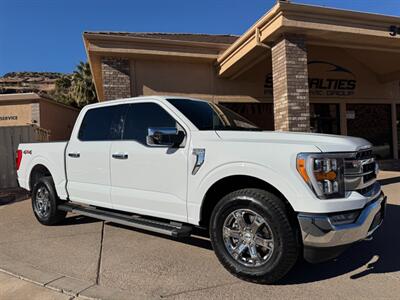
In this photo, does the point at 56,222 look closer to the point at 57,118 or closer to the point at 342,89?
the point at 342,89

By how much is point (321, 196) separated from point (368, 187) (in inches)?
33.0

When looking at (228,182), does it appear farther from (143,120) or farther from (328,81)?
(328,81)

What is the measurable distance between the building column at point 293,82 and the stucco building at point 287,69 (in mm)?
23

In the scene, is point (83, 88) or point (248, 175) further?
point (83, 88)

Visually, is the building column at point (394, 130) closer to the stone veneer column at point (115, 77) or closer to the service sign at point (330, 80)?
the service sign at point (330, 80)

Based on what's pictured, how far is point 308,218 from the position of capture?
11.4 feet

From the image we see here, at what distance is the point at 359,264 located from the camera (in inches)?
170

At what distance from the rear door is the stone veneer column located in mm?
5265

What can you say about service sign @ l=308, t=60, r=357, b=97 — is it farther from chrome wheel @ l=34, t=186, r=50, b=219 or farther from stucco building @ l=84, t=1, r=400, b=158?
chrome wheel @ l=34, t=186, r=50, b=219

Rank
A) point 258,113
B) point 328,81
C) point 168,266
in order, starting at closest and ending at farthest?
1. point 168,266
2. point 258,113
3. point 328,81

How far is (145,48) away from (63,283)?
27.7ft

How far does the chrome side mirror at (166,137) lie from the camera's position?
4.24 meters

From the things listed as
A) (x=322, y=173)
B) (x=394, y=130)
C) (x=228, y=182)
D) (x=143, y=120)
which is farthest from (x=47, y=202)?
(x=394, y=130)

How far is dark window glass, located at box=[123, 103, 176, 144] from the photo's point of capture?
4.82 meters
